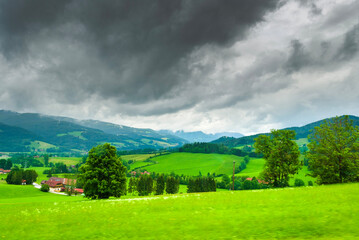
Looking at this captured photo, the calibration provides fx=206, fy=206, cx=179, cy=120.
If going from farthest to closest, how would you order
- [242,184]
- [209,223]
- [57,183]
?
1. [57,183]
2. [242,184]
3. [209,223]

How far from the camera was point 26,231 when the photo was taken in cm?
1602

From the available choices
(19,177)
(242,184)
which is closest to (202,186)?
(242,184)

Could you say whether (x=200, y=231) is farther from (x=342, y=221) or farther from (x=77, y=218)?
(x=77, y=218)

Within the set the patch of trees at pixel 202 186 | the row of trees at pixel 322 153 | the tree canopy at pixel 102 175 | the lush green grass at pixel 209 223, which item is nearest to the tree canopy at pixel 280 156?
the row of trees at pixel 322 153

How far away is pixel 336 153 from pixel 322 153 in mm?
2764

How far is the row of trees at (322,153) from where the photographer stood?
42031mm

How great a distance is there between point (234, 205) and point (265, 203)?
329cm

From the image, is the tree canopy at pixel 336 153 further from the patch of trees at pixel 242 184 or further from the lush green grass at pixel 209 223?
the patch of trees at pixel 242 184

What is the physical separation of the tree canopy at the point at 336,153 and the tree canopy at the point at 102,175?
43.3m

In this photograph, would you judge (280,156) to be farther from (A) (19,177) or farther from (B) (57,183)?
(B) (57,183)

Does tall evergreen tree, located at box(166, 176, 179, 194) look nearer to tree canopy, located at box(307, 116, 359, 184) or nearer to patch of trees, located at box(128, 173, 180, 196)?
patch of trees, located at box(128, 173, 180, 196)

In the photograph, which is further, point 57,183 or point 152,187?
point 57,183

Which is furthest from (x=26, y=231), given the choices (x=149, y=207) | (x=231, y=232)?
(x=231, y=232)

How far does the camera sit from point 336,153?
4184 cm
